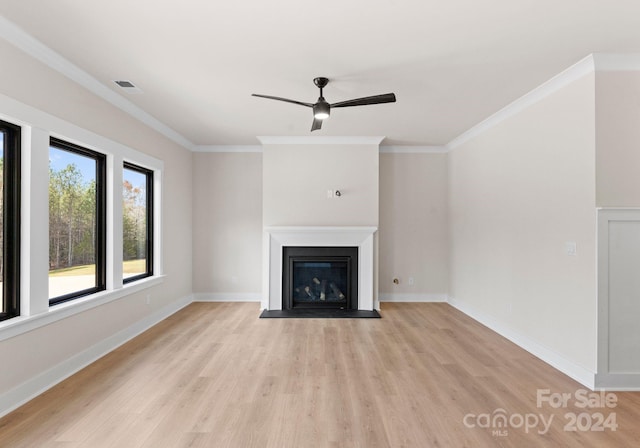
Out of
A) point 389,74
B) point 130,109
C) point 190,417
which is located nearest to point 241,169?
point 130,109

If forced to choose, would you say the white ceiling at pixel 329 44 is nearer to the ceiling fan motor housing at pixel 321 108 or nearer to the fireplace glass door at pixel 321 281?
the ceiling fan motor housing at pixel 321 108

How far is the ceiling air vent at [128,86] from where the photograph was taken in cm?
319

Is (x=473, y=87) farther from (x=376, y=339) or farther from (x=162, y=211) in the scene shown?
(x=162, y=211)

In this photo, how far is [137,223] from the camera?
436 cm

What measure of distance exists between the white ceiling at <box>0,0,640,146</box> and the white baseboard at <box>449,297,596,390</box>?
2579mm

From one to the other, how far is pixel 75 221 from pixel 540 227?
4.56 metres

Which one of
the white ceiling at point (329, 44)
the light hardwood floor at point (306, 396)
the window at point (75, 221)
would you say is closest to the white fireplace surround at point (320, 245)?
the light hardwood floor at point (306, 396)

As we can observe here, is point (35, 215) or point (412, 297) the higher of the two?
point (35, 215)

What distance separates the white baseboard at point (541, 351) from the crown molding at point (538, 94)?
247 cm

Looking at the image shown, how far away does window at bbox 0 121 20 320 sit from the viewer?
2420 millimetres

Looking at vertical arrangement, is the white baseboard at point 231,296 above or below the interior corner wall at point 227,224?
below

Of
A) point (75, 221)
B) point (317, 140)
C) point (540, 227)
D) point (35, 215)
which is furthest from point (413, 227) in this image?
point (35, 215)

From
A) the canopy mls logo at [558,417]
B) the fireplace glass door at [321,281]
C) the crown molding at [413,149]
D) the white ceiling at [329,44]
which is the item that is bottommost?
the canopy mls logo at [558,417]

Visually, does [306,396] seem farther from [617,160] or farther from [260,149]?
[260,149]
